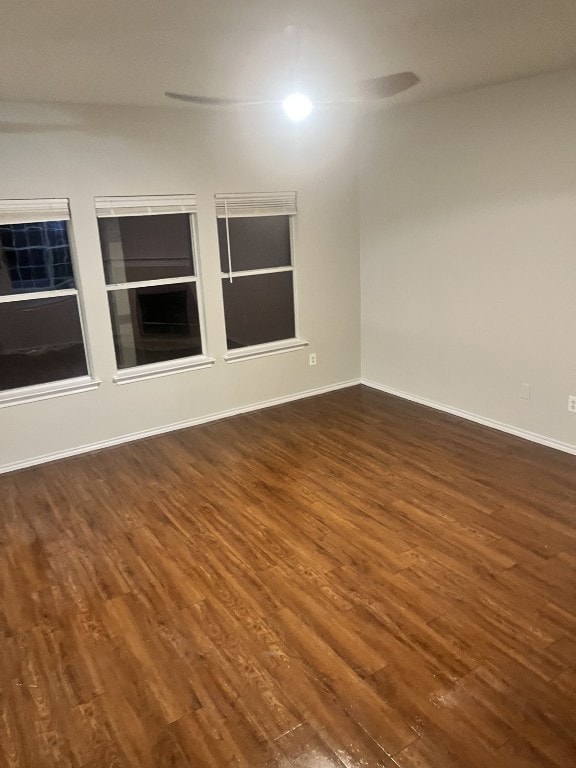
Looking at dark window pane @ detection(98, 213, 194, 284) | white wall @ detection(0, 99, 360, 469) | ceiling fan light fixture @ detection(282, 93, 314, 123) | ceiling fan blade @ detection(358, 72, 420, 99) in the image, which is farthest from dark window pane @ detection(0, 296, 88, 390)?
ceiling fan blade @ detection(358, 72, 420, 99)

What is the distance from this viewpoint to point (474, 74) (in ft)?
11.7

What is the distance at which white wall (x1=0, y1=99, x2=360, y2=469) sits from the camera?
398cm

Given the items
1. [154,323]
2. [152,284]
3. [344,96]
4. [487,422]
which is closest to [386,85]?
[344,96]

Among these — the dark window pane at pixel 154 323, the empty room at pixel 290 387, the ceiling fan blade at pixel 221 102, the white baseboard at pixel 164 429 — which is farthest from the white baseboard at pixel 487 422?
the ceiling fan blade at pixel 221 102

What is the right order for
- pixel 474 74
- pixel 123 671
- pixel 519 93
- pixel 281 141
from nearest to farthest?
pixel 123 671 → pixel 474 74 → pixel 519 93 → pixel 281 141

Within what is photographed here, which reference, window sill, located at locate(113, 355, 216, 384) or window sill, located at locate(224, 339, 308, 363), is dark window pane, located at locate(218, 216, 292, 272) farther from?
window sill, located at locate(113, 355, 216, 384)

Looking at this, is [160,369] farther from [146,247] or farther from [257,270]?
[257,270]

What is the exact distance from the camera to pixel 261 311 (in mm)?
5297

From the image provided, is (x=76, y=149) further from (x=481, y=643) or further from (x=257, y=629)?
(x=481, y=643)

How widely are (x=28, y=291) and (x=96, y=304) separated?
1.54 ft

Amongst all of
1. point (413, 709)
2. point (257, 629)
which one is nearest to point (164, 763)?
point (257, 629)

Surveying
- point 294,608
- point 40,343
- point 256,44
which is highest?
point 256,44

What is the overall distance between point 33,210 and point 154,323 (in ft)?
4.05

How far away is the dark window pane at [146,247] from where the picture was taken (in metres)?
4.42
